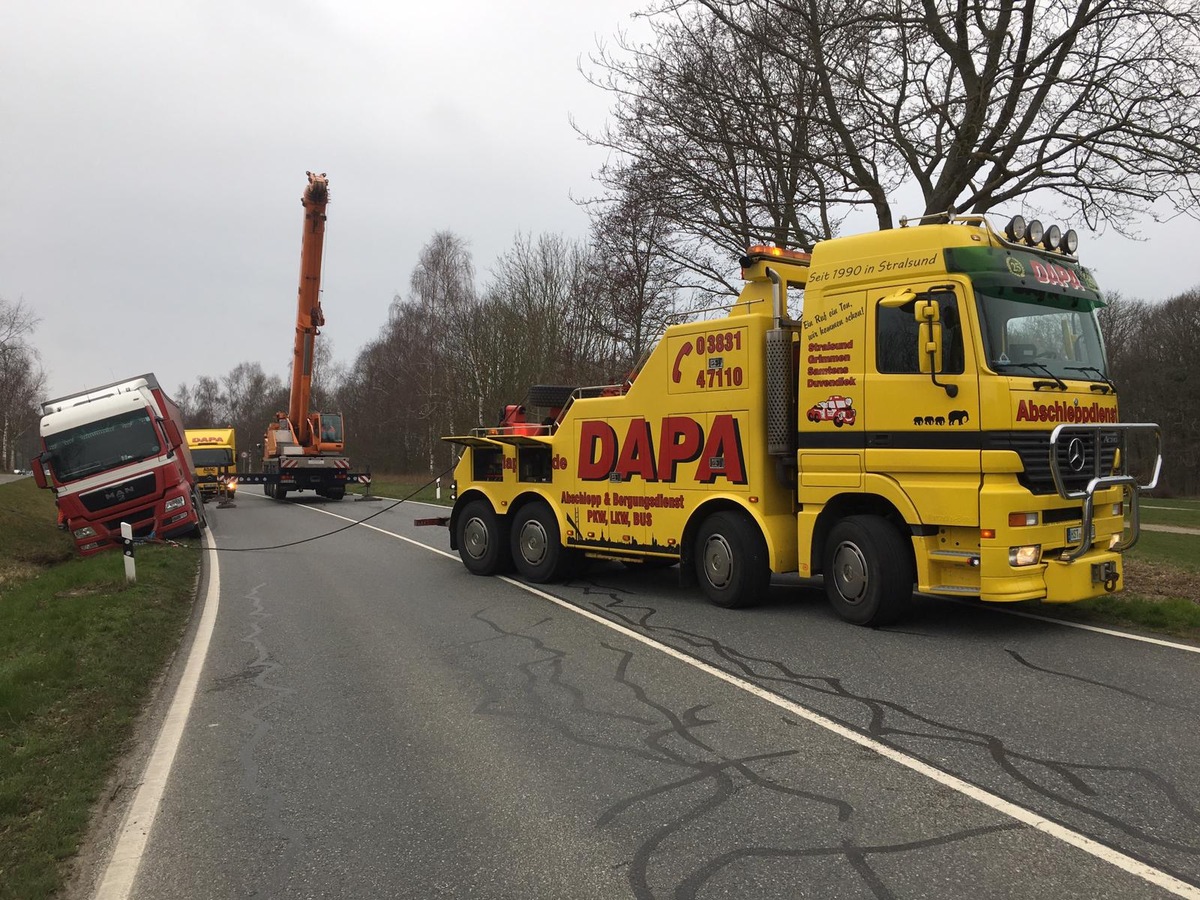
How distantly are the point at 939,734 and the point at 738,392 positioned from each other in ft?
14.3

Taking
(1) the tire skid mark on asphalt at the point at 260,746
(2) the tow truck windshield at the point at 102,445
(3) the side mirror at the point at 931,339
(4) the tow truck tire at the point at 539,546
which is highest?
(3) the side mirror at the point at 931,339

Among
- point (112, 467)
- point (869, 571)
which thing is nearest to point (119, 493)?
point (112, 467)

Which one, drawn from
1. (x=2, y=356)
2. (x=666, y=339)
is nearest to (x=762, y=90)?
(x=666, y=339)

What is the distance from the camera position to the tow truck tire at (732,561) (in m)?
8.19

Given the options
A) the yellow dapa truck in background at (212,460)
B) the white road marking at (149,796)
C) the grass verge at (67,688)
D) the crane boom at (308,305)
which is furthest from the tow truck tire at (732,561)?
the yellow dapa truck in background at (212,460)

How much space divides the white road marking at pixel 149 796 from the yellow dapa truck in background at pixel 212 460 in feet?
81.1

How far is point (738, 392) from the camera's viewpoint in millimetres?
8367

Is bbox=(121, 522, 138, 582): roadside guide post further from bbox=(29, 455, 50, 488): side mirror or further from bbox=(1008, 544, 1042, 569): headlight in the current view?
bbox=(1008, 544, 1042, 569): headlight

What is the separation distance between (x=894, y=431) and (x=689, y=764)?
12.9ft

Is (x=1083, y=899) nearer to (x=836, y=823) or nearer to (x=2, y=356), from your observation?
(x=836, y=823)

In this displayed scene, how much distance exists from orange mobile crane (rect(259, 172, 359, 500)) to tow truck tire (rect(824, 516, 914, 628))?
72.6 feet

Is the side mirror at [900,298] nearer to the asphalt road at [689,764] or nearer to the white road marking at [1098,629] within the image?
the asphalt road at [689,764]

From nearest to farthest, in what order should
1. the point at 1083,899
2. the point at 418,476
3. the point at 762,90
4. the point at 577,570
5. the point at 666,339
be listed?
the point at 1083,899
the point at 666,339
the point at 577,570
the point at 762,90
the point at 418,476

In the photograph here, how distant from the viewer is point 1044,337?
709 cm
